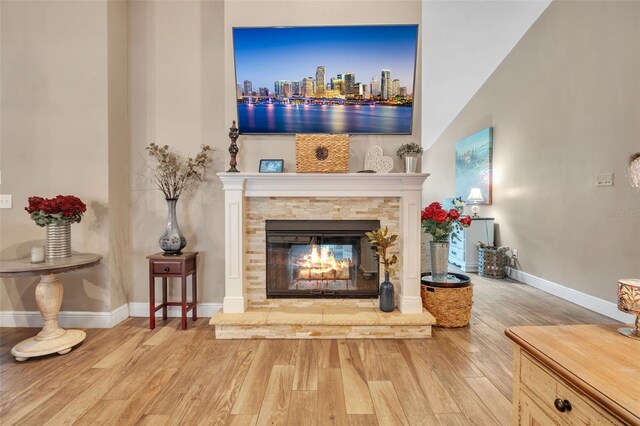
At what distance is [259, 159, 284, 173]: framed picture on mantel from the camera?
293 cm

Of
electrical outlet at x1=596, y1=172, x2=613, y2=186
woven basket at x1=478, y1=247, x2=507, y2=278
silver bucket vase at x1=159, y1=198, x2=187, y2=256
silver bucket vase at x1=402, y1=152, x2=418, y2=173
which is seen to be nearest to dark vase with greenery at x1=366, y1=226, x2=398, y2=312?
silver bucket vase at x1=402, y1=152, x2=418, y2=173

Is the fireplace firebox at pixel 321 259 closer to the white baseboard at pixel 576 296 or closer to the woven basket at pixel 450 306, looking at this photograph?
the woven basket at pixel 450 306

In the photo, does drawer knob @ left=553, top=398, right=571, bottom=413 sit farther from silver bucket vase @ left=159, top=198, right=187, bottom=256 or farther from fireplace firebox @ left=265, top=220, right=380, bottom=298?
silver bucket vase @ left=159, top=198, right=187, bottom=256

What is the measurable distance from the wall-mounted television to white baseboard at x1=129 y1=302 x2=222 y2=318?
170 centimetres

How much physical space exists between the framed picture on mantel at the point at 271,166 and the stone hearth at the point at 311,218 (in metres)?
0.12

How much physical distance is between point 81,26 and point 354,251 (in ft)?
10.3

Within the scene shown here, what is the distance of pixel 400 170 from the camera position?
299 cm

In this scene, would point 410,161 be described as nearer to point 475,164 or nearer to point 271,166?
point 271,166

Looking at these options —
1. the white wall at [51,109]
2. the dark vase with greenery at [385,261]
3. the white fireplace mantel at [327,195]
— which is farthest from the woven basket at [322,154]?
the white wall at [51,109]

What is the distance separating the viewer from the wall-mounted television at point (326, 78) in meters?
2.85

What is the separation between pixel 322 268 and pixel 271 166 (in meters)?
1.06

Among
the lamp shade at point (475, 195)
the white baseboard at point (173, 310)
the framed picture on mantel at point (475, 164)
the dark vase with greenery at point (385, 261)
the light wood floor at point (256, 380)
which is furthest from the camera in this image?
the lamp shade at point (475, 195)

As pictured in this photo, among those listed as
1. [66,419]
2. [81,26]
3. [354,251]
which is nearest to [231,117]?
[81,26]

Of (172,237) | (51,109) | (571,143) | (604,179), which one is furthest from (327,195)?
(571,143)
